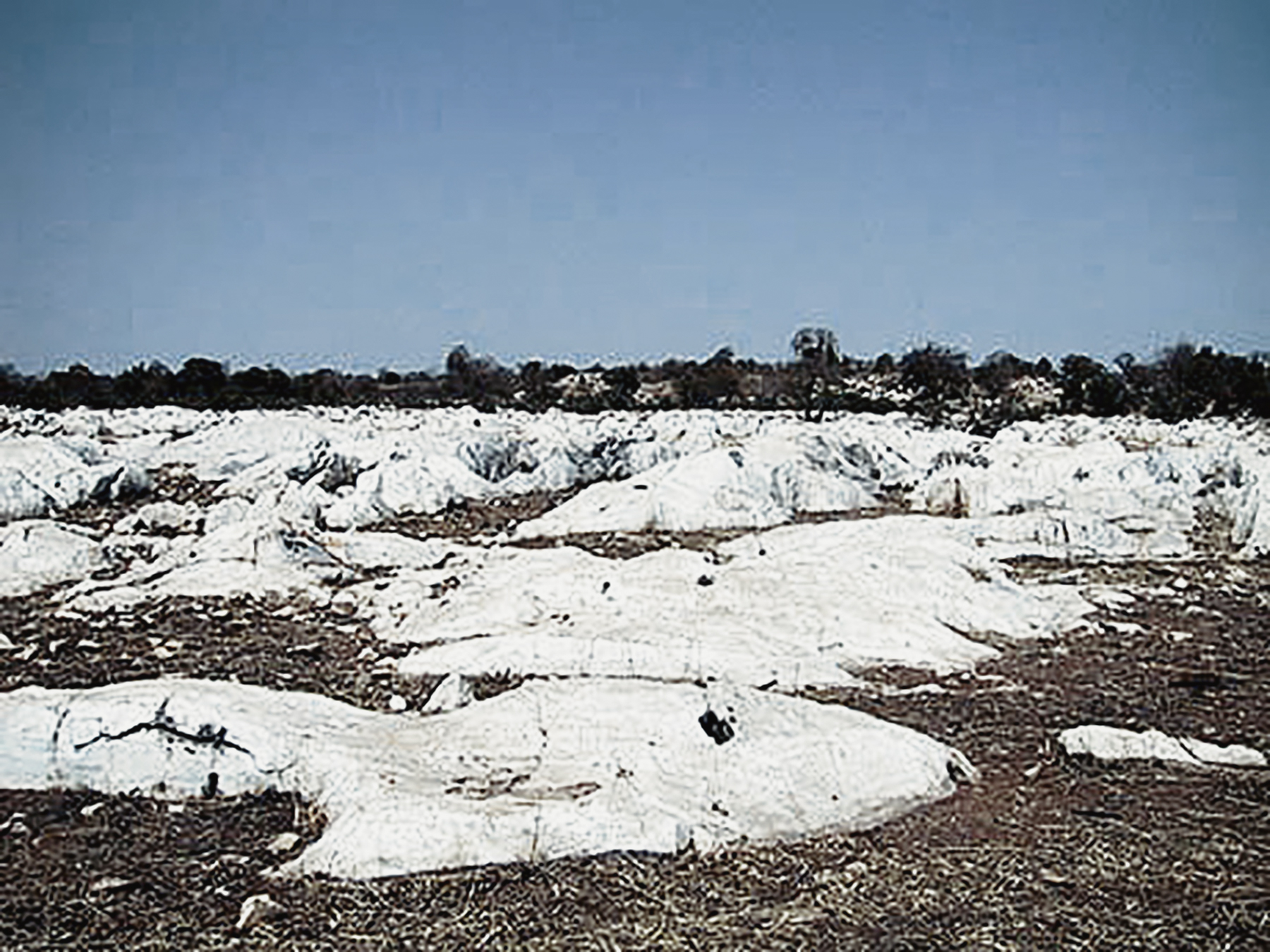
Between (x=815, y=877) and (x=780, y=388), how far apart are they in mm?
59496

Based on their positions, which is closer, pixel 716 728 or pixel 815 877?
pixel 815 877

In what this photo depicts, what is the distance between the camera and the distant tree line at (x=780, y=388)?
53156 millimetres

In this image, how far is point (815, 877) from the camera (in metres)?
5.99

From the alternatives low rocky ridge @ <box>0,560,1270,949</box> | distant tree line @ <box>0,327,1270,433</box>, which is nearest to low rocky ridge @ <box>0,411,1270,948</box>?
low rocky ridge @ <box>0,560,1270,949</box>

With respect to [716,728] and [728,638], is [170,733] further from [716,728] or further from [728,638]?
[728,638]

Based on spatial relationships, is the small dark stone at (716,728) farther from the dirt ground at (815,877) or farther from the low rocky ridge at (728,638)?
the dirt ground at (815,877)

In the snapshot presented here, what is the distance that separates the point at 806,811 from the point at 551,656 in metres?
4.08

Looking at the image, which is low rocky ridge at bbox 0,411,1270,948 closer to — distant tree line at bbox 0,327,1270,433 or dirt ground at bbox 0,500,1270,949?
dirt ground at bbox 0,500,1270,949

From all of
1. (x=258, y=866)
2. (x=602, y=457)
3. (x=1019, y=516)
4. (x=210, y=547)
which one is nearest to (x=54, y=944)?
(x=258, y=866)

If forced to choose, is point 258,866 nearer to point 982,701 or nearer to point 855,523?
point 982,701

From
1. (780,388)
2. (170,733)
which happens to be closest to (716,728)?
(170,733)

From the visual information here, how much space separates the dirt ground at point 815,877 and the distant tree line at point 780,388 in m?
40.8

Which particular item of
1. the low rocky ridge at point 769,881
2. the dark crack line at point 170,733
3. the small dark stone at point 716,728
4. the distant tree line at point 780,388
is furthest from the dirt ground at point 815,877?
the distant tree line at point 780,388

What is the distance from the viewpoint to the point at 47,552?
1590 cm
